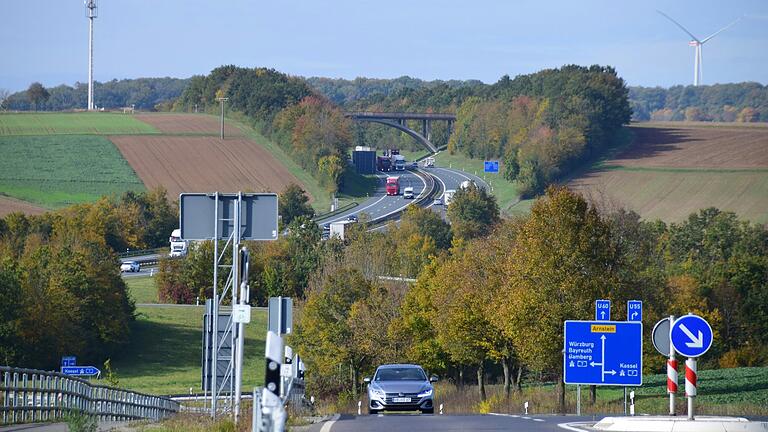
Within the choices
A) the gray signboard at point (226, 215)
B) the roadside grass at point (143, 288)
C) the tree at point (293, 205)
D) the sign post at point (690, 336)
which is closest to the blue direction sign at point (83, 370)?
the gray signboard at point (226, 215)

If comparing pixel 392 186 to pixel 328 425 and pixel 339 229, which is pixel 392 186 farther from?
pixel 328 425

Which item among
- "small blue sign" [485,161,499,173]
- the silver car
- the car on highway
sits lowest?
the car on highway

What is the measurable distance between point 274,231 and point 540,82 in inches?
6784

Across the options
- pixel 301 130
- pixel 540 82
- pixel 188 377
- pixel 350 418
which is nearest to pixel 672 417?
pixel 350 418

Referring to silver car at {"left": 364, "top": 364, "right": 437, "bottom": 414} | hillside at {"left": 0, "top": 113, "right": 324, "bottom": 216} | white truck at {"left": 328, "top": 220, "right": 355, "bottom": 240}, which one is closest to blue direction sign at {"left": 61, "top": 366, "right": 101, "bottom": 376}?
silver car at {"left": 364, "top": 364, "right": 437, "bottom": 414}

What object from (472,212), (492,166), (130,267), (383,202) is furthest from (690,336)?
(492,166)

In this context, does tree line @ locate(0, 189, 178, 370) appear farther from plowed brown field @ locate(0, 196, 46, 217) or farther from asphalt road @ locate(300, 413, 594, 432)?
asphalt road @ locate(300, 413, 594, 432)

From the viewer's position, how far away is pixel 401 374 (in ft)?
116

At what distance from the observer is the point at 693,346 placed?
2200 centimetres

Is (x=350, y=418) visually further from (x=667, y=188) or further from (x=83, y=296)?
(x=667, y=188)

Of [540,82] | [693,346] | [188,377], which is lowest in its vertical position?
[188,377]

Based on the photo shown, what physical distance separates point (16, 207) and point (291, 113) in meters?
53.5

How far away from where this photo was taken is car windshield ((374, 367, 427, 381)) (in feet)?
114

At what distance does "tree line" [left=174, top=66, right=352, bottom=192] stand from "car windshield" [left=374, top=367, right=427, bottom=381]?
127m
